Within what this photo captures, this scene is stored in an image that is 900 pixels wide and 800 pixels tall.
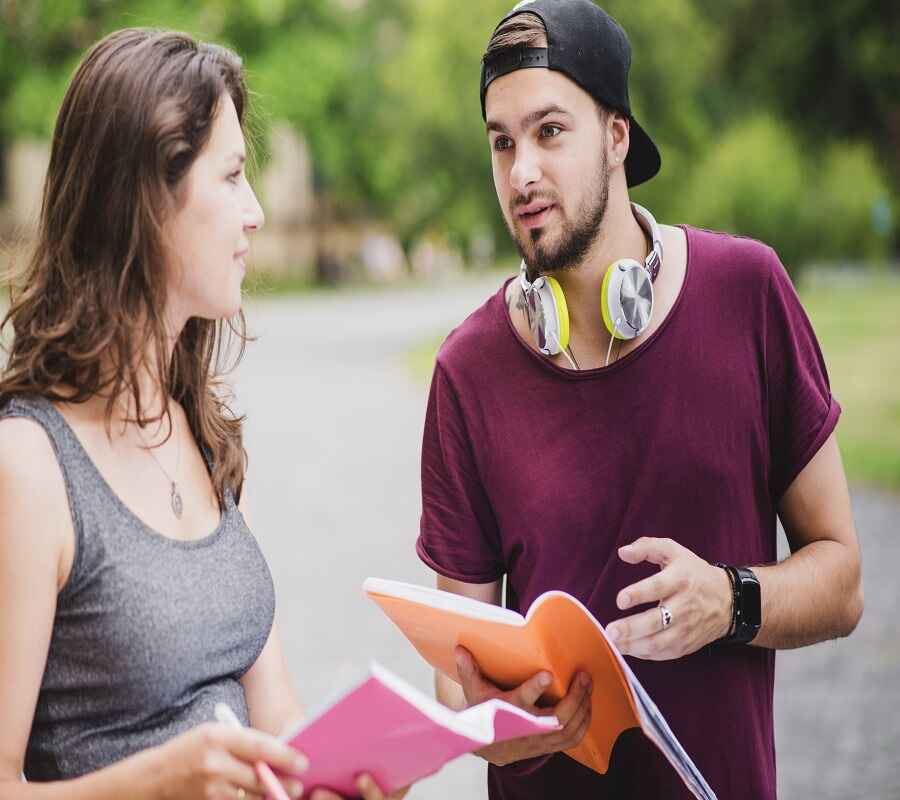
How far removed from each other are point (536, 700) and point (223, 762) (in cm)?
57

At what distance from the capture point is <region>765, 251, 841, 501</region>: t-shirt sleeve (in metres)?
2.21

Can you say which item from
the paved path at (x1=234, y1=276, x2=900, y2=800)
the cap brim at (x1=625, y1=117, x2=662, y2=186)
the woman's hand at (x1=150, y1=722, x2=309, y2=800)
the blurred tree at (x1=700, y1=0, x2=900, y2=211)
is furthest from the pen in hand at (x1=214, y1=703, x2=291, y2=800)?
the blurred tree at (x1=700, y1=0, x2=900, y2=211)

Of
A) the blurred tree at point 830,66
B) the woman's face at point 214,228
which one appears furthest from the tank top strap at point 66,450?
the blurred tree at point 830,66

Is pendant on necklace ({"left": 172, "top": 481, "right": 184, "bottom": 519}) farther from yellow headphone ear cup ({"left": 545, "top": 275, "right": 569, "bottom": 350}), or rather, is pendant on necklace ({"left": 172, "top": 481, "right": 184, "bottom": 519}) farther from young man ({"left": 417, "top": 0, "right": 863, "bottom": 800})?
yellow headphone ear cup ({"left": 545, "top": 275, "right": 569, "bottom": 350})

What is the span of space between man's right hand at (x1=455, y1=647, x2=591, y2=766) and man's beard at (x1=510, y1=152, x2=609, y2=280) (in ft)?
2.40

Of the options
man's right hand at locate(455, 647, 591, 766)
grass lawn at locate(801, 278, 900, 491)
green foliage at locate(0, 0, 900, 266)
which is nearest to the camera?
man's right hand at locate(455, 647, 591, 766)

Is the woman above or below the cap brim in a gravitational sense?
below

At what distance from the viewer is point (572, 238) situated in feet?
7.38

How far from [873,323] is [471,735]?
20199 millimetres

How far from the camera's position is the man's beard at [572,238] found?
2.25 m

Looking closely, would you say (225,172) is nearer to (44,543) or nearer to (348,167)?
(44,543)

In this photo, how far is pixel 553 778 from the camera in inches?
90.9

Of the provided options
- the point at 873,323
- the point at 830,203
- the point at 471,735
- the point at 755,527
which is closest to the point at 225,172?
the point at 471,735

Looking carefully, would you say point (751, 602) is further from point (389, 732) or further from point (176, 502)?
point (176, 502)
